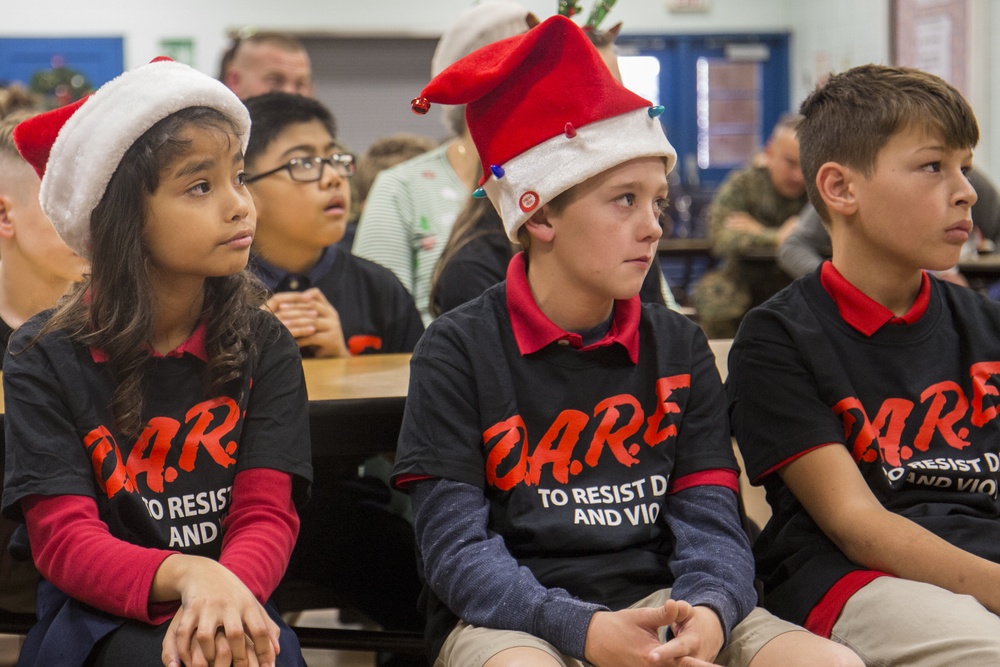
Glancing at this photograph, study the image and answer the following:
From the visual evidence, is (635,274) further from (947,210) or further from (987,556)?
(987,556)

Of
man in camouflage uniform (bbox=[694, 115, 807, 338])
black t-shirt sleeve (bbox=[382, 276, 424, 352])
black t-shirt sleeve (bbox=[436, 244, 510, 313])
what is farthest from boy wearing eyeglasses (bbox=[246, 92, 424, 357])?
man in camouflage uniform (bbox=[694, 115, 807, 338])

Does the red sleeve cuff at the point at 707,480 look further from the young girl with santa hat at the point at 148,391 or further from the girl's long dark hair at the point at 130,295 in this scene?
the girl's long dark hair at the point at 130,295

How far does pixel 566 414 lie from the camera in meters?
1.53

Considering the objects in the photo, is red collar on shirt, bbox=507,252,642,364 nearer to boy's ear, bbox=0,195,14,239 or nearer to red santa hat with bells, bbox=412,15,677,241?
red santa hat with bells, bbox=412,15,677,241

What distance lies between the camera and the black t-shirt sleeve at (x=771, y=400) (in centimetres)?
158

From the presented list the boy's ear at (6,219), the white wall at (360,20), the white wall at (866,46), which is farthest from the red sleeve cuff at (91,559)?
the white wall at (360,20)

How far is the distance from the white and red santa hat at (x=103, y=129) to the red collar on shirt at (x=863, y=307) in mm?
958

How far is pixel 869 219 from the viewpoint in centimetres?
172

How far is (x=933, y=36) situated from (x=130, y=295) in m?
7.36

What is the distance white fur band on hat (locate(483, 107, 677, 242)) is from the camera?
1.55 meters

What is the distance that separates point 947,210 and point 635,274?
20.2 inches

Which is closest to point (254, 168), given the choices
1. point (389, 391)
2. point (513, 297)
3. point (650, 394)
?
point (389, 391)

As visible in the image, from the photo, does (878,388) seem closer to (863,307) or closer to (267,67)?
(863,307)

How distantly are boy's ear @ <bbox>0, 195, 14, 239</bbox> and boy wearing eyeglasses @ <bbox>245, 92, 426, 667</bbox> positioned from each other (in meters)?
0.50
